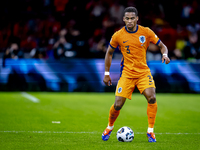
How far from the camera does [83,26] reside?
16.1 m

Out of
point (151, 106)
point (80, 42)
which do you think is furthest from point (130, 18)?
point (80, 42)

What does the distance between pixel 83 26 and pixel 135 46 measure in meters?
10.4

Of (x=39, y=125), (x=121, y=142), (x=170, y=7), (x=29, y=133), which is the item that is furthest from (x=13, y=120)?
(x=170, y=7)

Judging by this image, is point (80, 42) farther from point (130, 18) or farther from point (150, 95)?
point (150, 95)

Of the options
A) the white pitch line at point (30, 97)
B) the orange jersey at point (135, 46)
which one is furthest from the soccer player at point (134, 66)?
the white pitch line at point (30, 97)

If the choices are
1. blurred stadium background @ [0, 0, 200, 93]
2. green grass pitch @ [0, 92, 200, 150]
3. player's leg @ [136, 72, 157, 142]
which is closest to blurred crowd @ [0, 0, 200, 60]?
blurred stadium background @ [0, 0, 200, 93]

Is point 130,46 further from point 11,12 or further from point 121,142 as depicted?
point 11,12

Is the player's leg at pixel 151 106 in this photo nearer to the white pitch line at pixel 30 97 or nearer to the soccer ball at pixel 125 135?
the soccer ball at pixel 125 135

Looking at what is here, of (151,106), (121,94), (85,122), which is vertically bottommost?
(85,122)

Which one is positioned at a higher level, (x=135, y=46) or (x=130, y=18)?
(x=130, y=18)

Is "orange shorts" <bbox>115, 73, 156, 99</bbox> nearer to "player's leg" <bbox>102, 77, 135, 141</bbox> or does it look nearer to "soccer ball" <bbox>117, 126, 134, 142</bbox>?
"player's leg" <bbox>102, 77, 135, 141</bbox>

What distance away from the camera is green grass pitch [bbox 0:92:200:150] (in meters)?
5.64

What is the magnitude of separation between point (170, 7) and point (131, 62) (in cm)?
1176

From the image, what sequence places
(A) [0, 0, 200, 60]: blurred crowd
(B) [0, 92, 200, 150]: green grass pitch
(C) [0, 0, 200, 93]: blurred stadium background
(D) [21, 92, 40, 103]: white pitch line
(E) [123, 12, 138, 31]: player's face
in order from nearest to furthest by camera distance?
(B) [0, 92, 200, 150]: green grass pitch → (E) [123, 12, 138, 31]: player's face → (D) [21, 92, 40, 103]: white pitch line → (C) [0, 0, 200, 93]: blurred stadium background → (A) [0, 0, 200, 60]: blurred crowd
